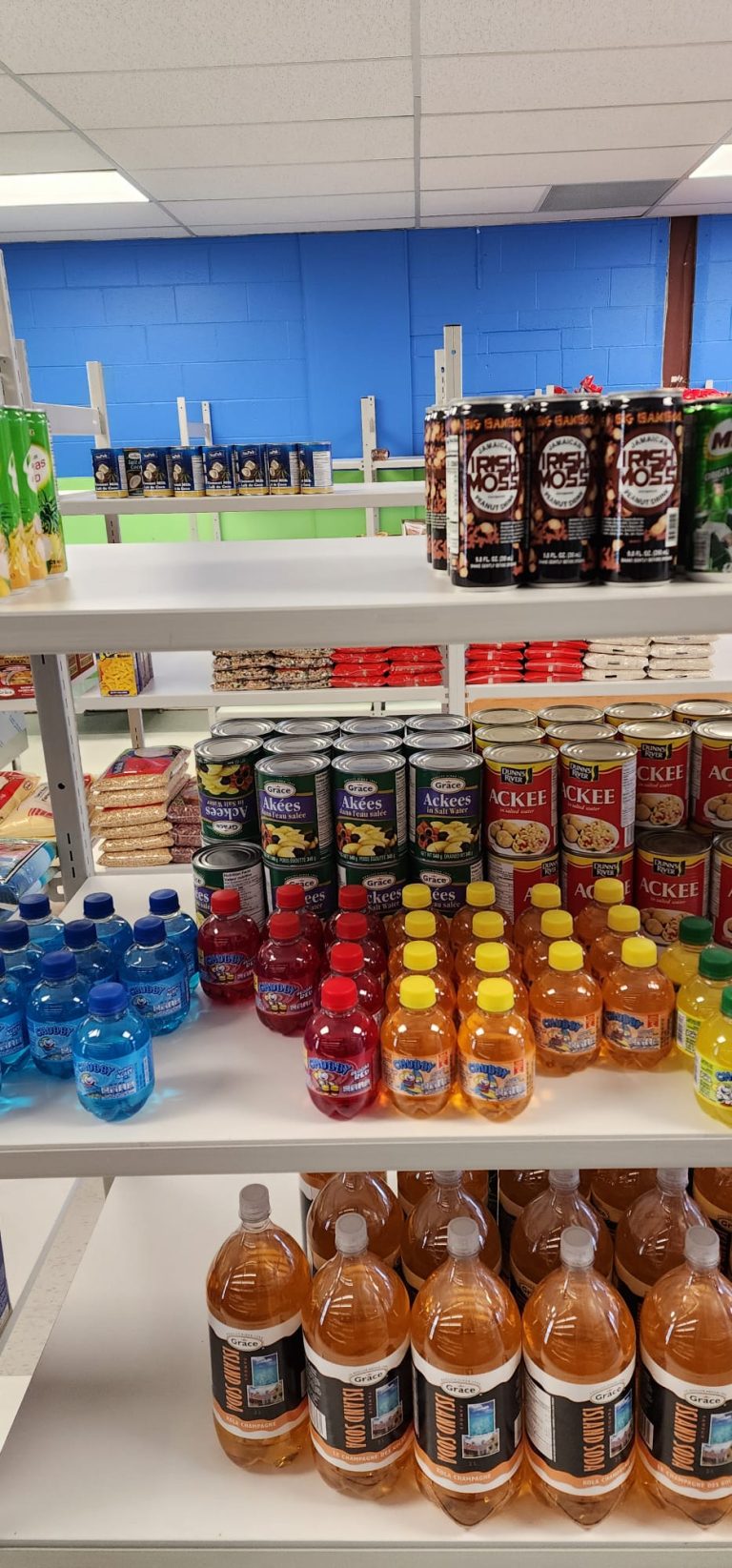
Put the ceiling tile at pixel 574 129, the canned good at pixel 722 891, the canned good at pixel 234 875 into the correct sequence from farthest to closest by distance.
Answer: the ceiling tile at pixel 574 129 → the canned good at pixel 234 875 → the canned good at pixel 722 891

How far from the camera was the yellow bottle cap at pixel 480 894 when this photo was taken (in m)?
1.29

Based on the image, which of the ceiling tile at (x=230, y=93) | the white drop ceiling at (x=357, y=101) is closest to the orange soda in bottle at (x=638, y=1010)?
the white drop ceiling at (x=357, y=101)

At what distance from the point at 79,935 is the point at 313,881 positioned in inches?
12.7

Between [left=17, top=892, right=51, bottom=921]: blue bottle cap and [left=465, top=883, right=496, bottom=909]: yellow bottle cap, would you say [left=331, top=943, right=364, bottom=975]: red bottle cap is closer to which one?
[left=465, top=883, right=496, bottom=909]: yellow bottle cap

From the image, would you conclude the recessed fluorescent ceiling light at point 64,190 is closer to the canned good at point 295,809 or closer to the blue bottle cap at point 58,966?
the canned good at point 295,809

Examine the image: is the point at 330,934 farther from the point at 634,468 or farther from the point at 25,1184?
the point at 25,1184

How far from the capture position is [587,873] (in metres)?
1.37

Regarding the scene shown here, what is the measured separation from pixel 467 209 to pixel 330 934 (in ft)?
18.8

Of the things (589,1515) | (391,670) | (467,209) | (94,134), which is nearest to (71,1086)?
(589,1515)

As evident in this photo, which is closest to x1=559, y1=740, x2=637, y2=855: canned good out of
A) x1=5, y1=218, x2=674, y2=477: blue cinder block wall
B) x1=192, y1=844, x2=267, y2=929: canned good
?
x1=192, y1=844, x2=267, y2=929: canned good

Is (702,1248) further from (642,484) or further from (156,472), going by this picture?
(156,472)

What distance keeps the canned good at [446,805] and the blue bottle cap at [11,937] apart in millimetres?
533

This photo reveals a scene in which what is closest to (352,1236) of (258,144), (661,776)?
(661,776)

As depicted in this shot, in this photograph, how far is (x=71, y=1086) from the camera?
125 centimetres
